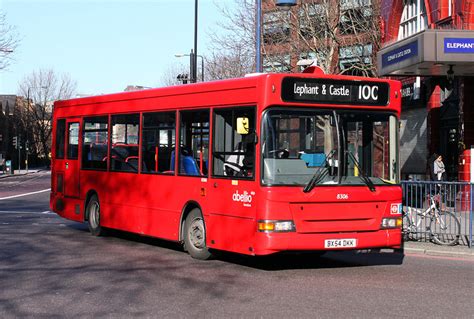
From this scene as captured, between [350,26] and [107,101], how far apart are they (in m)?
16.9

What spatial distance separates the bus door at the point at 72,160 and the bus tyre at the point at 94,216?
61 cm

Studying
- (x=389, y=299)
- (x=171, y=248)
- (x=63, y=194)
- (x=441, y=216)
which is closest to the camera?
(x=389, y=299)

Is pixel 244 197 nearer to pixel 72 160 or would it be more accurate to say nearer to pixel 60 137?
pixel 72 160

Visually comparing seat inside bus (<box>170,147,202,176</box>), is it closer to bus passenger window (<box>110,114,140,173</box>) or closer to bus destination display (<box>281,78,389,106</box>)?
bus passenger window (<box>110,114,140,173</box>)

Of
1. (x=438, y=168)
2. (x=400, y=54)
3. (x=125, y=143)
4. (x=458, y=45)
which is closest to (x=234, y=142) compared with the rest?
(x=125, y=143)

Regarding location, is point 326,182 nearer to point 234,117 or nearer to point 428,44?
point 234,117

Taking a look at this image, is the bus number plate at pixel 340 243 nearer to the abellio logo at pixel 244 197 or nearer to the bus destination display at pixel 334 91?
the abellio logo at pixel 244 197

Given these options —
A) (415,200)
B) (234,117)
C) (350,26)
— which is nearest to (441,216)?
(415,200)

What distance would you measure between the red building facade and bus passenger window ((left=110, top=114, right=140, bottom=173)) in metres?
8.58

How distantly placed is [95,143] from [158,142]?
2.85 metres

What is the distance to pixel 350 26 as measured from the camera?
2948 centimetres

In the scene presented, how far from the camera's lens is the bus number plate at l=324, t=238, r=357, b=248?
1025 centimetres

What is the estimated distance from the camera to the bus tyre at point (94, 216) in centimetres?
1516

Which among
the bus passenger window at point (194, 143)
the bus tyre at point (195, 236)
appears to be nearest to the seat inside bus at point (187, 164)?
the bus passenger window at point (194, 143)
